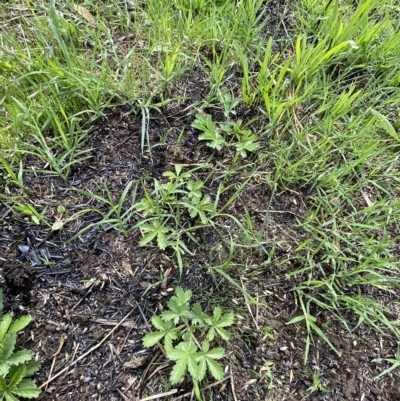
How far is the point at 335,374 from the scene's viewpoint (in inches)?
56.6

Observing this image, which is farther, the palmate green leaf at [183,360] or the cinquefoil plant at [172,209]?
the cinquefoil plant at [172,209]

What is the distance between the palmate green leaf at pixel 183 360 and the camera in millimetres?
1250

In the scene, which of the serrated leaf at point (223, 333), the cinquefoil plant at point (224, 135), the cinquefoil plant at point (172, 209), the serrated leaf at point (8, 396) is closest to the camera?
the serrated leaf at point (8, 396)

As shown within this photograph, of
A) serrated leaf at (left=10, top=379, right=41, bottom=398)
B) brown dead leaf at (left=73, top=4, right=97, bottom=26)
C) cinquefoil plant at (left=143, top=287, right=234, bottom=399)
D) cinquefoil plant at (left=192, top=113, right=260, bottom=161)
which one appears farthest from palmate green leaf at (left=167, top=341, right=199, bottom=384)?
brown dead leaf at (left=73, top=4, right=97, bottom=26)

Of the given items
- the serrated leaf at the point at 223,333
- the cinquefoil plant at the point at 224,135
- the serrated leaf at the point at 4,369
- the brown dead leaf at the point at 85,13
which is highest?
the brown dead leaf at the point at 85,13

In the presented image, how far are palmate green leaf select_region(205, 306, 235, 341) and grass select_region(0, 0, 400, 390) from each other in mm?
136

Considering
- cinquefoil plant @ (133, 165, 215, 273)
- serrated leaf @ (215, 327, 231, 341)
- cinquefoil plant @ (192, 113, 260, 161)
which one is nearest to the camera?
serrated leaf @ (215, 327, 231, 341)

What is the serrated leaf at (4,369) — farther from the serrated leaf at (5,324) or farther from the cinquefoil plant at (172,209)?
the cinquefoil plant at (172,209)

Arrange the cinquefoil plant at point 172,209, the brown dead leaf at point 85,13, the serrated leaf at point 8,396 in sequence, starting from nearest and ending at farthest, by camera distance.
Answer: the serrated leaf at point 8,396 → the cinquefoil plant at point 172,209 → the brown dead leaf at point 85,13

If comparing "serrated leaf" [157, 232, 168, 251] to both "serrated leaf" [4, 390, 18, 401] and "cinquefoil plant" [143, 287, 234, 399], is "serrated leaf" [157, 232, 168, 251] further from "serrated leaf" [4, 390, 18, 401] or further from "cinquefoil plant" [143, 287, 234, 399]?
"serrated leaf" [4, 390, 18, 401]

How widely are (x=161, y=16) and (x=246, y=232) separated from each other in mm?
1166

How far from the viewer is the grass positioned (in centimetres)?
156

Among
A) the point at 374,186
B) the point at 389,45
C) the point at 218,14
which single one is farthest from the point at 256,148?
the point at 389,45

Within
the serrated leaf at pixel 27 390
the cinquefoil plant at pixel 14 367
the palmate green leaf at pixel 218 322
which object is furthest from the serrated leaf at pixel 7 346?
the palmate green leaf at pixel 218 322
